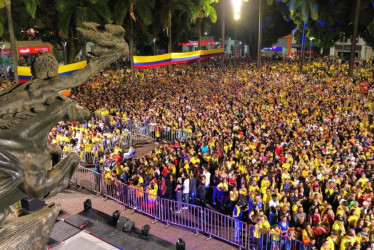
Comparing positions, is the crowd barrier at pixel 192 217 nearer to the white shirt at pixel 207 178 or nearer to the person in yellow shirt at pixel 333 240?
the person in yellow shirt at pixel 333 240

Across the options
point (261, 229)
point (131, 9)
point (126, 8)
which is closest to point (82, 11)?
point (126, 8)

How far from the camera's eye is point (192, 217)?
11102 mm

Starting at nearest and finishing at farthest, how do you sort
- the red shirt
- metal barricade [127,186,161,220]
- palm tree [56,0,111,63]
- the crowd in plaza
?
the crowd in plaza < metal barricade [127,186,161,220] < the red shirt < palm tree [56,0,111,63]

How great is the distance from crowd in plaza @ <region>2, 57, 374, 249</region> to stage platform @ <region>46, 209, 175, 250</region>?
2.28 meters

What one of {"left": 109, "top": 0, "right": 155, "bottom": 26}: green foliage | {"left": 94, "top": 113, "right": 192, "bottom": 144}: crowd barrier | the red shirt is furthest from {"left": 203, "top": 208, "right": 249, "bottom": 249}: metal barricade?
{"left": 109, "top": 0, "right": 155, "bottom": 26}: green foliage

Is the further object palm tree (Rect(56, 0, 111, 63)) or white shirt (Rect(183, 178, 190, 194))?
palm tree (Rect(56, 0, 111, 63))

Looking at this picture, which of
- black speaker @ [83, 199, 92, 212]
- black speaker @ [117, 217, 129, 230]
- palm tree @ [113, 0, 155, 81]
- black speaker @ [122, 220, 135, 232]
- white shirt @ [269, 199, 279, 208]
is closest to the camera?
black speaker @ [122, 220, 135, 232]

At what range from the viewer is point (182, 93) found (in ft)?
85.5

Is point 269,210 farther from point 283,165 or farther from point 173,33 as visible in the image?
point 173,33

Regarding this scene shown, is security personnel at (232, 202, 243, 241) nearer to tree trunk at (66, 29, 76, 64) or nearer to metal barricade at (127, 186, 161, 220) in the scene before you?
metal barricade at (127, 186, 161, 220)

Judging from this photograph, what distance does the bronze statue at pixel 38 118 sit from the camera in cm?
460

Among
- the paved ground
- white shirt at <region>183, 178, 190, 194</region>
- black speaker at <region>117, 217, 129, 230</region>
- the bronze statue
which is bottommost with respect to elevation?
the paved ground

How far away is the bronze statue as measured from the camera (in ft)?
15.1

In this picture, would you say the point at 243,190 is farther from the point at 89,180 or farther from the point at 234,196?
the point at 89,180
